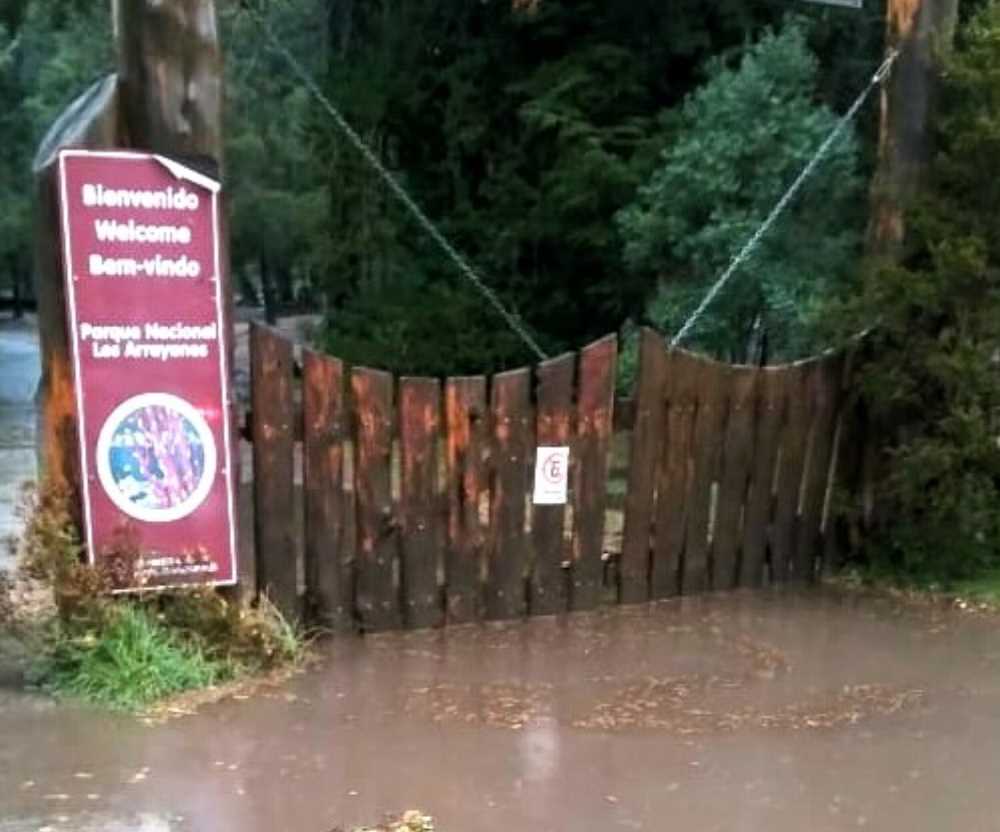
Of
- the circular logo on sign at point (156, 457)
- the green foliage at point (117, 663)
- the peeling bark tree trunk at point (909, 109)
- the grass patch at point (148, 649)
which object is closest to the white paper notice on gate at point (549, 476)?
the grass patch at point (148, 649)

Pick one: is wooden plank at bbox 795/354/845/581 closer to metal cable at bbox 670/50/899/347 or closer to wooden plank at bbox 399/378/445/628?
metal cable at bbox 670/50/899/347

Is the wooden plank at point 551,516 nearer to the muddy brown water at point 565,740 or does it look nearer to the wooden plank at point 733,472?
the muddy brown water at point 565,740

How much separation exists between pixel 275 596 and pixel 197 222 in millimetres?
1861

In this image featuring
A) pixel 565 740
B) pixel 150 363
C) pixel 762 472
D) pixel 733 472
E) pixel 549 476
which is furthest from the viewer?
pixel 762 472

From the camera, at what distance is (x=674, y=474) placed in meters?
8.94

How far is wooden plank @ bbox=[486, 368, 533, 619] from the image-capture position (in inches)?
323

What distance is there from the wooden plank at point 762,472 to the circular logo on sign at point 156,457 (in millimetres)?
3496

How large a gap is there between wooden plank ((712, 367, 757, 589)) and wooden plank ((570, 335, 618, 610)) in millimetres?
829

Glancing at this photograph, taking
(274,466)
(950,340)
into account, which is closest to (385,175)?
(950,340)

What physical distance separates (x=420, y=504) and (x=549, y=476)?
2.53ft

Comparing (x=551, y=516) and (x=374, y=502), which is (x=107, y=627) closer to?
(x=374, y=502)

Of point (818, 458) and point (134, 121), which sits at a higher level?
point (134, 121)

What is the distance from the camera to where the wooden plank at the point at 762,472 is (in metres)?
9.25

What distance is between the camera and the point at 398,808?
536 centimetres
